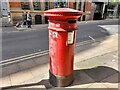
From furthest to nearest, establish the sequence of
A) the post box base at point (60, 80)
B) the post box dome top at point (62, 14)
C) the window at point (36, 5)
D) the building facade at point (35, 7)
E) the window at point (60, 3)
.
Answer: the window at point (60, 3)
the window at point (36, 5)
the building facade at point (35, 7)
the post box base at point (60, 80)
the post box dome top at point (62, 14)

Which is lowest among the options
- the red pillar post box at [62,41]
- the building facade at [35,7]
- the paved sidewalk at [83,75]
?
the paved sidewalk at [83,75]

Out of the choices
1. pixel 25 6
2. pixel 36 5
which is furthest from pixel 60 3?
pixel 25 6

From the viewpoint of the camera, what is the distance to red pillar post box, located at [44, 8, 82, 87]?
2.81 metres

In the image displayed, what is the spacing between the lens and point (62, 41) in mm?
2953

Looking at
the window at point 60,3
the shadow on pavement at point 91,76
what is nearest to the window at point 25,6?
the window at point 60,3

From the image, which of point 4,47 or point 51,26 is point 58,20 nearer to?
point 51,26

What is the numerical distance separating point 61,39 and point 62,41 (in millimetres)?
48

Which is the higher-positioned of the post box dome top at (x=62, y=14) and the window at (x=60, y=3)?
the window at (x=60, y=3)

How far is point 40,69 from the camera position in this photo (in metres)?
4.33

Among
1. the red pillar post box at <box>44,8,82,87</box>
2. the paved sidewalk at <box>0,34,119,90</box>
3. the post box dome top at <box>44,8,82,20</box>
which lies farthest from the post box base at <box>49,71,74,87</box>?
the post box dome top at <box>44,8,82,20</box>

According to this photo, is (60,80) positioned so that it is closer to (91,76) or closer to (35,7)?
(91,76)

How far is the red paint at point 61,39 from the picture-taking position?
2791 mm

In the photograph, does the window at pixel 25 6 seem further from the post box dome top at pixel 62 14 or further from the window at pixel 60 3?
the post box dome top at pixel 62 14

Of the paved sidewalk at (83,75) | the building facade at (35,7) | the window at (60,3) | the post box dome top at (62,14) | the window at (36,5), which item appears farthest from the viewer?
the window at (60,3)
